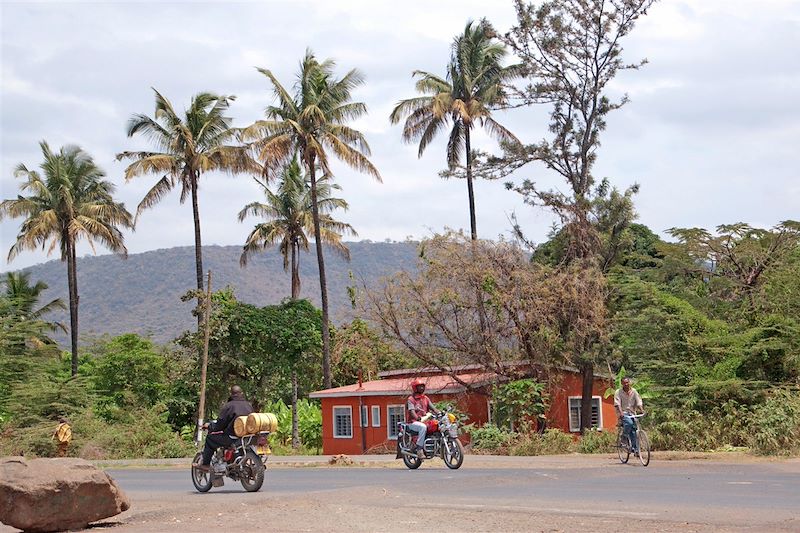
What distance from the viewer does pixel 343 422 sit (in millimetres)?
46688

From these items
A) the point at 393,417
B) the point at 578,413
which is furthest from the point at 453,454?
the point at 393,417

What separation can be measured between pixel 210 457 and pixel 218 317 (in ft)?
119

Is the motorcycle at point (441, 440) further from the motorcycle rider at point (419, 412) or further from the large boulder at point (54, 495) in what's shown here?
the large boulder at point (54, 495)

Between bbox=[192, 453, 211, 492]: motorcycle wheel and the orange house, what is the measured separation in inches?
818

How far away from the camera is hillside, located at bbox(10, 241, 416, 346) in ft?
544

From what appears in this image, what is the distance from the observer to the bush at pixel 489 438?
33466 mm

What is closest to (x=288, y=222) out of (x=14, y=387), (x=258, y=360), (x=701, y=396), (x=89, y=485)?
(x=258, y=360)

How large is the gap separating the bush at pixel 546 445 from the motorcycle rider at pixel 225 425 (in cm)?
1512

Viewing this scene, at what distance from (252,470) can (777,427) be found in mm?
13554

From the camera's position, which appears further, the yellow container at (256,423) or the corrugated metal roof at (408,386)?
the corrugated metal roof at (408,386)

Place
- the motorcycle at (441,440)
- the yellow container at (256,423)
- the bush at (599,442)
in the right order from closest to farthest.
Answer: the yellow container at (256,423)
the motorcycle at (441,440)
the bush at (599,442)

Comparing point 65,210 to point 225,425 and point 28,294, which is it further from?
point 225,425

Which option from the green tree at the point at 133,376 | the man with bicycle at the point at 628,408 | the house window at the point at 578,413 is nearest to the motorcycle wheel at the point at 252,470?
the man with bicycle at the point at 628,408

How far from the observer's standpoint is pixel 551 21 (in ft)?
137
